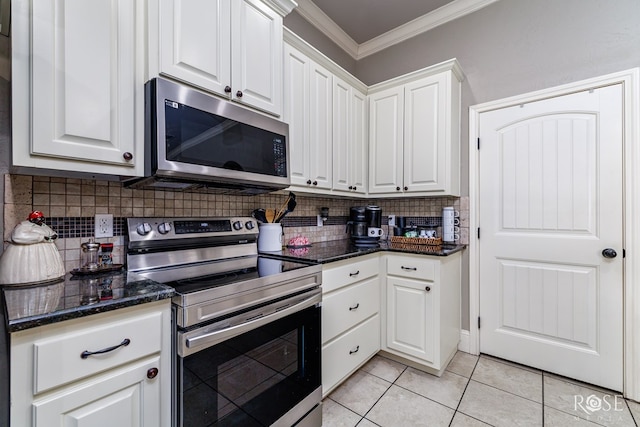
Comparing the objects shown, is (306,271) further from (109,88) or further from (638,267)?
(638,267)

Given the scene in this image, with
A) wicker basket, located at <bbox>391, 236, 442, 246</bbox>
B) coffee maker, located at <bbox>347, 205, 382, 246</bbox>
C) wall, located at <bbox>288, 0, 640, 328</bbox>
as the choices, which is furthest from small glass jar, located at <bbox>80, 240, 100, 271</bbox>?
wall, located at <bbox>288, 0, 640, 328</bbox>

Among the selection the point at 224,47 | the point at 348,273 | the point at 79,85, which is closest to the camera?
the point at 79,85

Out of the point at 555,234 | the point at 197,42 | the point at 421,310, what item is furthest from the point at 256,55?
the point at 555,234

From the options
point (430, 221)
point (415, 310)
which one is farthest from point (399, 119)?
point (415, 310)

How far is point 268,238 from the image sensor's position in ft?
6.21

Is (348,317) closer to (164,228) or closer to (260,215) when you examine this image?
(260,215)

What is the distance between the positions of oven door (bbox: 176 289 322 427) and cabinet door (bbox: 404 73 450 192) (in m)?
1.43

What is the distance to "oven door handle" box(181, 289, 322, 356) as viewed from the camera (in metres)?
0.98

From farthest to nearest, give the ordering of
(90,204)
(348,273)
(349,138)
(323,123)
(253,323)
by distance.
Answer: (349,138)
(323,123)
(348,273)
(90,204)
(253,323)

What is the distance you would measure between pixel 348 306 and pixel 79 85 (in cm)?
174

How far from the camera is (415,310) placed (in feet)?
6.82

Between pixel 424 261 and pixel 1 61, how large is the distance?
2.40 meters

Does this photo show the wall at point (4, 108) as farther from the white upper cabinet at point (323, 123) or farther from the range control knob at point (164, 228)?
the white upper cabinet at point (323, 123)

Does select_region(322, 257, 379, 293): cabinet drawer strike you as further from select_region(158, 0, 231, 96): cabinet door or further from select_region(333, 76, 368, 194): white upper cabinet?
select_region(158, 0, 231, 96): cabinet door
